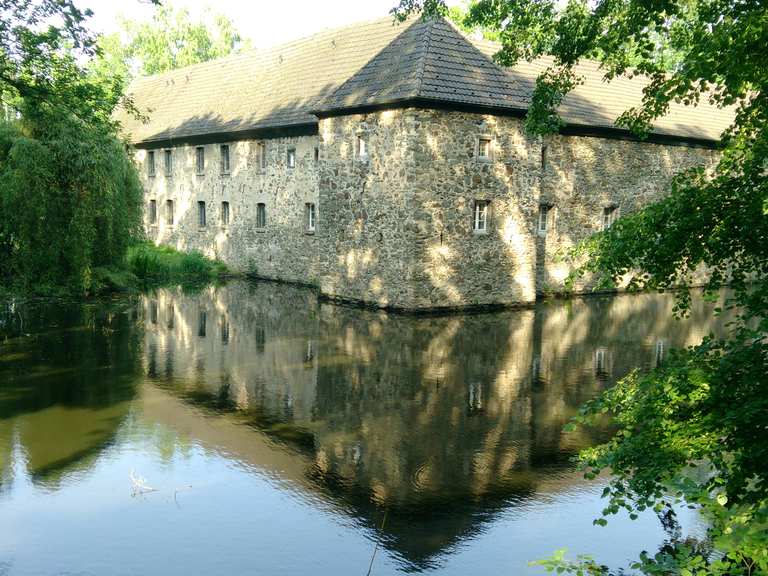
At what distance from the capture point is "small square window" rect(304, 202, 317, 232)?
2719cm

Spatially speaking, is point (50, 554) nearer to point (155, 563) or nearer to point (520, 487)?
point (155, 563)

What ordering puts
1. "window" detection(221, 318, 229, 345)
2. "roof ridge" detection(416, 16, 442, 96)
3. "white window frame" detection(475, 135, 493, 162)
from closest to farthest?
1. "window" detection(221, 318, 229, 345)
2. "roof ridge" detection(416, 16, 442, 96)
3. "white window frame" detection(475, 135, 493, 162)

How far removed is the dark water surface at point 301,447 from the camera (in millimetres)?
7148

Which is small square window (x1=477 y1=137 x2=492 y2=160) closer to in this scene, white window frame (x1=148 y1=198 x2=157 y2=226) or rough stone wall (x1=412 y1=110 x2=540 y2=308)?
rough stone wall (x1=412 y1=110 x2=540 y2=308)

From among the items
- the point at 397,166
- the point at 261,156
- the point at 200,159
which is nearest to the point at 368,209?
the point at 397,166

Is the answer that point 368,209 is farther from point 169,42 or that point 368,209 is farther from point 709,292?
point 169,42

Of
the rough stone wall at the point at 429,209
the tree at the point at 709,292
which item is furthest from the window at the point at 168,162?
the tree at the point at 709,292

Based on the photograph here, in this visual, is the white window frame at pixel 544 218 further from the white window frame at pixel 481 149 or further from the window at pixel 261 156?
the window at pixel 261 156

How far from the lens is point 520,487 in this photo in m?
8.72

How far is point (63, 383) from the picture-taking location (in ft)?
42.9

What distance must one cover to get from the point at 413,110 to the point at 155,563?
15929 millimetres

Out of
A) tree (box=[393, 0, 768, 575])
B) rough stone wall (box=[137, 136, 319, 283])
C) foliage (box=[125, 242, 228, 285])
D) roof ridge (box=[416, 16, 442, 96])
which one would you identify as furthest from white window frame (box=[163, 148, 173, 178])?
tree (box=[393, 0, 768, 575])

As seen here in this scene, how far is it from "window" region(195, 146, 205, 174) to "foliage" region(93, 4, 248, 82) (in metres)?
31.5

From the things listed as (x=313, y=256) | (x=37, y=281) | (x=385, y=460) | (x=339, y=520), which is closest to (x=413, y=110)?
(x=313, y=256)
